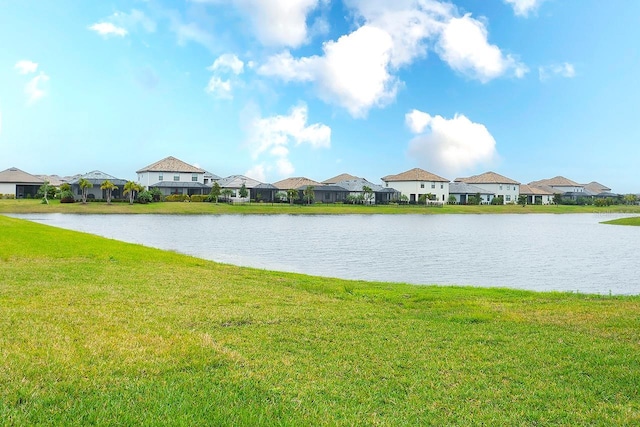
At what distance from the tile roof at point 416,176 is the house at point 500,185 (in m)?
19.7

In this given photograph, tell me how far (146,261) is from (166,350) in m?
13.3

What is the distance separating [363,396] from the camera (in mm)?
6148

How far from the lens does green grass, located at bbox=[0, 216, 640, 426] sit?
562 centimetres

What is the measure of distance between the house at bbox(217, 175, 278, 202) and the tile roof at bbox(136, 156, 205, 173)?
22.0 feet

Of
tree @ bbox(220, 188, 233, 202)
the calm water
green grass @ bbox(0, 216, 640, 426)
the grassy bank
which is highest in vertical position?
tree @ bbox(220, 188, 233, 202)

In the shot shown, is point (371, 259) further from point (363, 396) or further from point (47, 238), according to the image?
point (363, 396)

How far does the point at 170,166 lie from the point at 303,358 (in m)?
101

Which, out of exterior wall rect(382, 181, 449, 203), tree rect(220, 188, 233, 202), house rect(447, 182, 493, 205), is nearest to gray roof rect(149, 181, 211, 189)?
tree rect(220, 188, 233, 202)

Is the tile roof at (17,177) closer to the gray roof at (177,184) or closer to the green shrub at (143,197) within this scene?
the gray roof at (177,184)

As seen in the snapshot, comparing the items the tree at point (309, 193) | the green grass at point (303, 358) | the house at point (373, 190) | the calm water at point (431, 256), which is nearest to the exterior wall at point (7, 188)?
the tree at point (309, 193)

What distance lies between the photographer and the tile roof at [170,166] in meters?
102

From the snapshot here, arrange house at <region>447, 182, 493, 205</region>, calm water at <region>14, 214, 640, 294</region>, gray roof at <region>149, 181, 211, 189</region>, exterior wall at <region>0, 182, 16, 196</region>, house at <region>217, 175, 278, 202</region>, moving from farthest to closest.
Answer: house at <region>447, 182, 493, 205</region>, house at <region>217, 175, 278, 202</region>, gray roof at <region>149, 181, 211, 189</region>, exterior wall at <region>0, 182, 16, 196</region>, calm water at <region>14, 214, 640, 294</region>

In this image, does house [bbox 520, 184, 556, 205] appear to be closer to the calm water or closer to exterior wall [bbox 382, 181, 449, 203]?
exterior wall [bbox 382, 181, 449, 203]

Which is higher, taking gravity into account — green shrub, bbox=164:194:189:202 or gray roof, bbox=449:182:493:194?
gray roof, bbox=449:182:493:194
